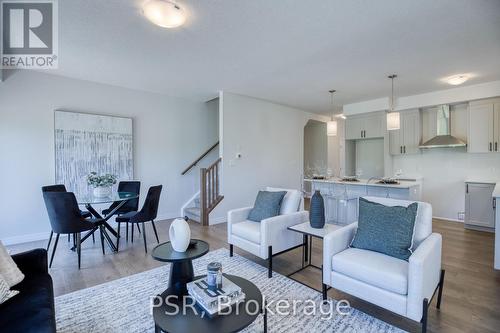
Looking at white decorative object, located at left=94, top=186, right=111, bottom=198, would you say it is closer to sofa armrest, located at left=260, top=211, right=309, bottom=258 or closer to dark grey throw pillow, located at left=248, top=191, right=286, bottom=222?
dark grey throw pillow, located at left=248, top=191, right=286, bottom=222

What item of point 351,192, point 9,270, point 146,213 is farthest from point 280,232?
point 351,192

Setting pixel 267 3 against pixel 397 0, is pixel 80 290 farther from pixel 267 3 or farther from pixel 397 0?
pixel 397 0

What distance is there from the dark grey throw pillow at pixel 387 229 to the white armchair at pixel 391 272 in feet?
0.20

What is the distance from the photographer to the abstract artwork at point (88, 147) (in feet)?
13.6

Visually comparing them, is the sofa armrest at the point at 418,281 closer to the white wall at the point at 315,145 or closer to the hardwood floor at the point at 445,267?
the hardwood floor at the point at 445,267

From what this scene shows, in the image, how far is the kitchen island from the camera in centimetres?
411

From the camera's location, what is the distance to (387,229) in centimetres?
211

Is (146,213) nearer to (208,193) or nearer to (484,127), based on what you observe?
(208,193)

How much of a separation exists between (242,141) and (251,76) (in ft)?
5.29

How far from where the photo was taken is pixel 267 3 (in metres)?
2.17

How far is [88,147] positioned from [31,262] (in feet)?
9.95

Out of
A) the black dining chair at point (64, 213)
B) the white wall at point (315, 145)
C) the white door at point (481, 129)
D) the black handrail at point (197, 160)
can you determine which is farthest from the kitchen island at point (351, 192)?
the black dining chair at point (64, 213)

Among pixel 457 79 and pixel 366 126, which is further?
pixel 366 126

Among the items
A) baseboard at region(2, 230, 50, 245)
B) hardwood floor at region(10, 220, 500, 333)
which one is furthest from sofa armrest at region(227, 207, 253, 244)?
baseboard at region(2, 230, 50, 245)
